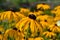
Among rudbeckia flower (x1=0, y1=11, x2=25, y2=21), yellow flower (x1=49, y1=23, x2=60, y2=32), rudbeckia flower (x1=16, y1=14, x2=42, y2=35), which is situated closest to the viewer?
rudbeckia flower (x1=16, y1=14, x2=42, y2=35)

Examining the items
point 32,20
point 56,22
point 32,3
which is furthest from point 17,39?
point 32,3

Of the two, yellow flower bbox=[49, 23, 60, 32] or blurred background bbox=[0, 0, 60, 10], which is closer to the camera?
yellow flower bbox=[49, 23, 60, 32]

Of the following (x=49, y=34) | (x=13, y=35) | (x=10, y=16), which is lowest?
(x=49, y=34)

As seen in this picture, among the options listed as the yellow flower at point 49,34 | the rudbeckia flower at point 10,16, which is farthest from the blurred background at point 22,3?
the rudbeckia flower at point 10,16

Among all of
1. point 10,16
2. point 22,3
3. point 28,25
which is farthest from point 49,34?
point 22,3

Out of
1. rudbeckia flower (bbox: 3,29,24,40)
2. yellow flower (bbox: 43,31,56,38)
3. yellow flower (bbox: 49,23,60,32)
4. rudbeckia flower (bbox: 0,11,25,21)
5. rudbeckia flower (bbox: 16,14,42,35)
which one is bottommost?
yellow flower (bbox: 43,31,56,38)

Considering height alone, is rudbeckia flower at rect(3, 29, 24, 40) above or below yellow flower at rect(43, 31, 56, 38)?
above

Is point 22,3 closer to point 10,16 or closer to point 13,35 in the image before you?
point 10,16

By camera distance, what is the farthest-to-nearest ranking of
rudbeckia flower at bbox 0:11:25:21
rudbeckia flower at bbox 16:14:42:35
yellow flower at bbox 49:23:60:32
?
yellow flower at bbox 49:23:60:32
rudbeckia flower at bbox 0:11:25:21
rudbeckia flower at bbox 16:14:42:35

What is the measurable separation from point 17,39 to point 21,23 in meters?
0.15

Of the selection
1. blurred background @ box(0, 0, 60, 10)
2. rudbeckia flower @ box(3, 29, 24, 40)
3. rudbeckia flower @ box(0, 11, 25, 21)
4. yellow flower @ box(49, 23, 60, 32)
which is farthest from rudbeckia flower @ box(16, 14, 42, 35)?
blurred background @ box(0, 0, 60, 10)

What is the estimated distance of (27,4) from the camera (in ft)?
25.1

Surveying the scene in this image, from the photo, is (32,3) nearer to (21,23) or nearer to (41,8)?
(41,8)

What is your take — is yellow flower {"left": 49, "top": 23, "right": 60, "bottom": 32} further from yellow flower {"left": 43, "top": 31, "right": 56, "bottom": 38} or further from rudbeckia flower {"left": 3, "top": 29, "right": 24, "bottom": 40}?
rudbeckia flower {"left": 3, "top": 29, "right": 24, "bottom": 40}
